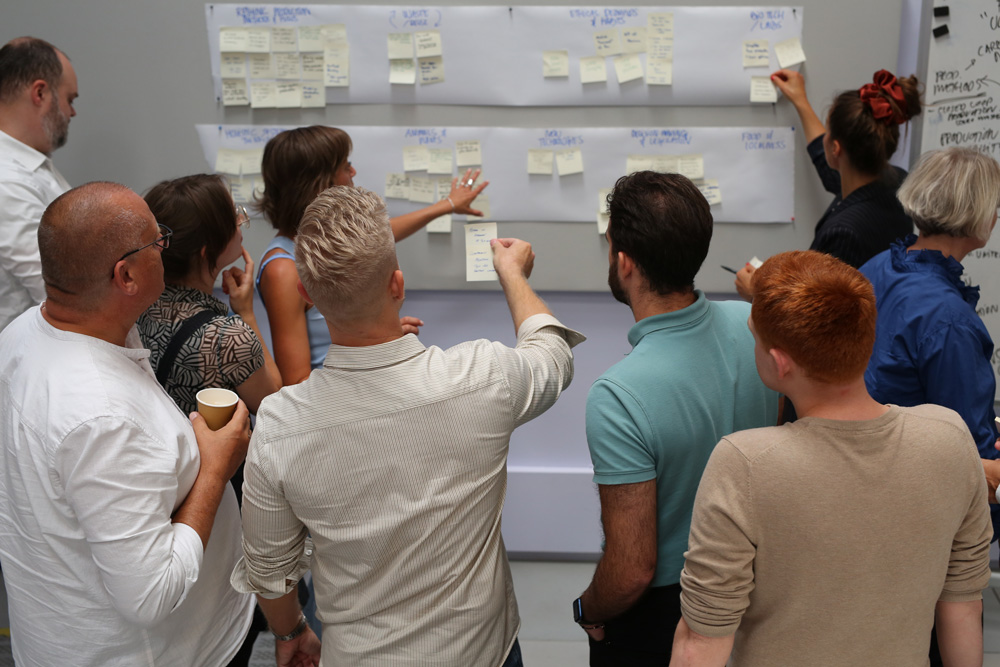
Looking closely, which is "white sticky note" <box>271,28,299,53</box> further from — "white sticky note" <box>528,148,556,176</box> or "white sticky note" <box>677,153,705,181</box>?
"white sticky note" <box>677,153,705,181</box>

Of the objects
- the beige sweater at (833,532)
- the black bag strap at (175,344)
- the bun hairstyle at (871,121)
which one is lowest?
the beige sweater at (833,532)

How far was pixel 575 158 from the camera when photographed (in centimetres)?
291

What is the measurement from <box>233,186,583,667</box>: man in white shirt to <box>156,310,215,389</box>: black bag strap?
1.62 ft

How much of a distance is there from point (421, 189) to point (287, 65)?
690 millimetres

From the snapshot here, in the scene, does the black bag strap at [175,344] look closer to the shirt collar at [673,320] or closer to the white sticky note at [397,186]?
the shirt collar at [673,320]

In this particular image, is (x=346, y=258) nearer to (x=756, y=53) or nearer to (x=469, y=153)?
(x=469, y=153)

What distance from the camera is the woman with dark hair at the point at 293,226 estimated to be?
7.11 feet

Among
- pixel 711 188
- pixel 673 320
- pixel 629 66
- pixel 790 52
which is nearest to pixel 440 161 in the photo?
pixel 629 66

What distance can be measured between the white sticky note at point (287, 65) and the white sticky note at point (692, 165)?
59.2 inches

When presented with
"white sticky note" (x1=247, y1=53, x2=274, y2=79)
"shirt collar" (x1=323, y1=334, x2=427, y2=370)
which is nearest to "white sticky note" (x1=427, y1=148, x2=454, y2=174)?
"white sticky note" (x1=247, y1=53, x2=274, y2=79)

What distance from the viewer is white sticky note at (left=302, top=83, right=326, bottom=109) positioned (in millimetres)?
2900

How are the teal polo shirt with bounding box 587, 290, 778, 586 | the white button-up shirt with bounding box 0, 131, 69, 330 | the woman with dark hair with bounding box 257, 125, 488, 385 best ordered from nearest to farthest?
the teal polo shirt with bounding box 587, 290, 778, 586 < the woman with dark hair with bounding box 257, 125, 488, 385 < the white button-up shirt with bounding box 0, 131, 69, 330

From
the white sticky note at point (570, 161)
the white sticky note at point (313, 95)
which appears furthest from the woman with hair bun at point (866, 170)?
the white sticky note at point (313, 95)

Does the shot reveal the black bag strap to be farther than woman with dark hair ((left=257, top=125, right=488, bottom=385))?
No
